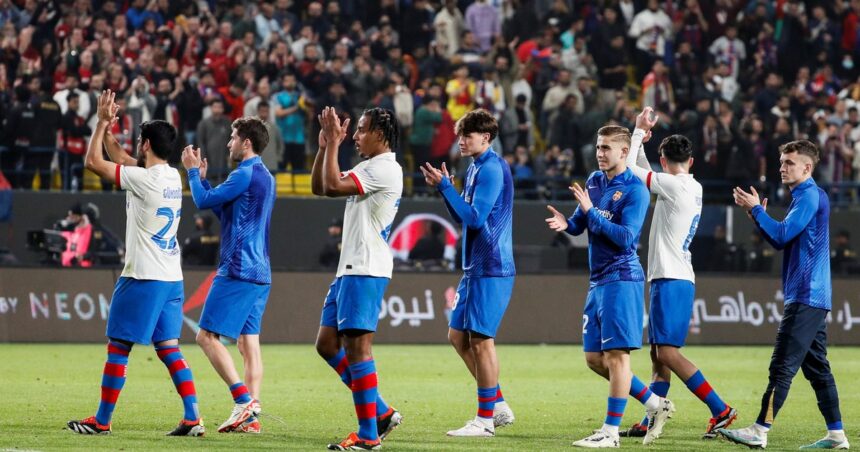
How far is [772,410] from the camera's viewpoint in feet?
30.9

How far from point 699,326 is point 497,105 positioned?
598cm

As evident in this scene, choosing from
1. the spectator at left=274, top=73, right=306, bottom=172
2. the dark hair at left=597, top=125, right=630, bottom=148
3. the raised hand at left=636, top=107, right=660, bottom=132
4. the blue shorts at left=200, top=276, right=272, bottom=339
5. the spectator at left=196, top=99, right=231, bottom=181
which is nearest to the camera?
the dark hair at left=597, top=125, right=630, bottom=148

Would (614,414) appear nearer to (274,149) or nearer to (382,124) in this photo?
(382,124)

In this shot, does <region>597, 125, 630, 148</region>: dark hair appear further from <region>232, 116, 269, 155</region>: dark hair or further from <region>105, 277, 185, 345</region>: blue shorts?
<region>105, 277, 185, 345</region>: blue shorts

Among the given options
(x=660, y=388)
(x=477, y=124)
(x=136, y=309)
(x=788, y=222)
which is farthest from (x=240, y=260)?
(x=788, y=222)

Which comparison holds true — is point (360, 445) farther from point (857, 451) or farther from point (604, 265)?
point (857, 451)

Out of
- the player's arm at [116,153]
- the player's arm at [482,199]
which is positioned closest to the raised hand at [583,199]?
the player's arm at [482,199]

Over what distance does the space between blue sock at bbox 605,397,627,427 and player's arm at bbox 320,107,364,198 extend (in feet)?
7.95

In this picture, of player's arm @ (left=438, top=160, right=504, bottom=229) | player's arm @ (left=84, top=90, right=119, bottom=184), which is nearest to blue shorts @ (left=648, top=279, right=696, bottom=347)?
player's arm @ (left=438, top=160, right=504, bottom=229)

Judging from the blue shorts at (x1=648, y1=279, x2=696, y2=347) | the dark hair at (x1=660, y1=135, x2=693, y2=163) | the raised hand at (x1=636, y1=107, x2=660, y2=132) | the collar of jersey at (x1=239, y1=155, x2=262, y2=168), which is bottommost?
the blue shorts at (x1=648, y1=279, x2=696, y2=347)

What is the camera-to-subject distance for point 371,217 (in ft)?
29.4

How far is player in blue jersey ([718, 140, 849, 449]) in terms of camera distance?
31.0ft

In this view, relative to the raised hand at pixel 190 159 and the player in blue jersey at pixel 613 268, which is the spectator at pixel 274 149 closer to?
the raised hand at pixel 190 159

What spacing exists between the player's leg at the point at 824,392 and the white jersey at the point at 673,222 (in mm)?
1166
